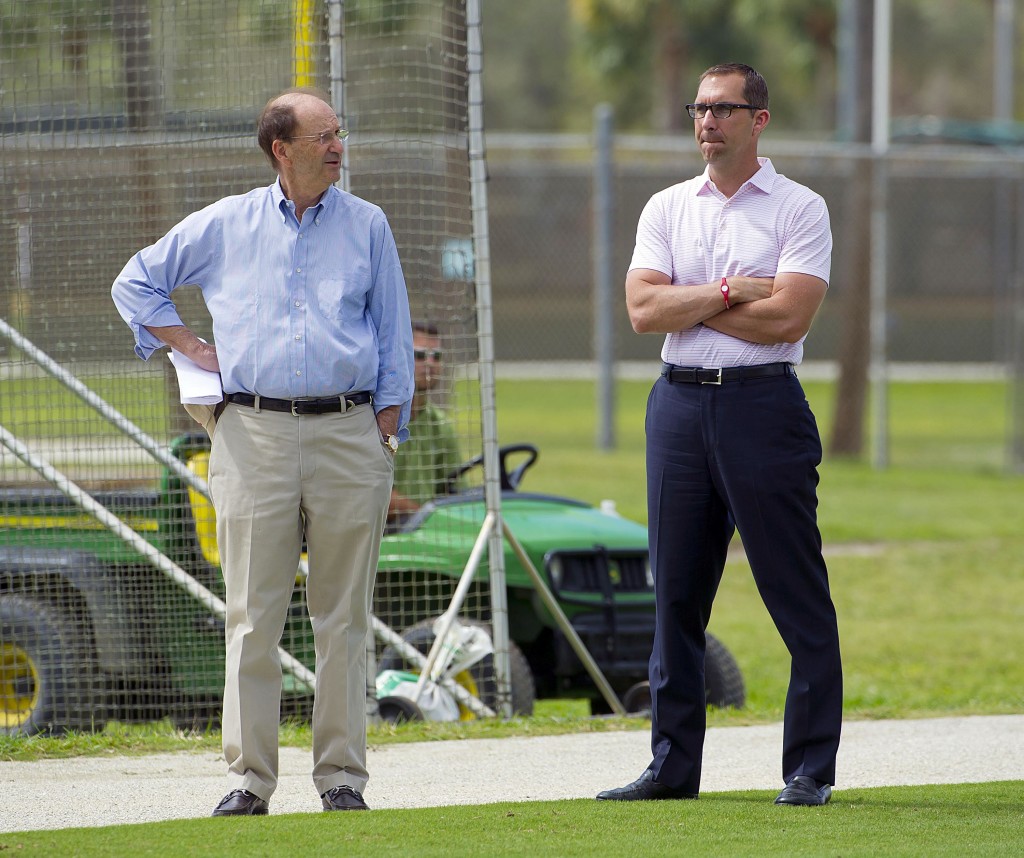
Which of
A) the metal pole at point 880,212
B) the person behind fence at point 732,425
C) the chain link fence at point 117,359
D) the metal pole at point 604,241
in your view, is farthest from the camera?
the metal pole at point 604,241

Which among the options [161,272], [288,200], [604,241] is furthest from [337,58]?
[604,241]

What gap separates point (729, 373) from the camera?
4.48 metres

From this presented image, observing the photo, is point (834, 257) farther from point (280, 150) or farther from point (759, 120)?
point (280, 150)

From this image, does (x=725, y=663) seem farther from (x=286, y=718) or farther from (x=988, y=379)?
(x=988, y=379)

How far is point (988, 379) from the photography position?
2712 centimetres

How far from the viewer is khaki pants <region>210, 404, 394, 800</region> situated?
4.36m

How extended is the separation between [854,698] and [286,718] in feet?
9.20

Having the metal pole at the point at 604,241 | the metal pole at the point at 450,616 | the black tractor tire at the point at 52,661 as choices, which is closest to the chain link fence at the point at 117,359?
the black tractor tire at the point at 52,661

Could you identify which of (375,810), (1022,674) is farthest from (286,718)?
(1022,674)

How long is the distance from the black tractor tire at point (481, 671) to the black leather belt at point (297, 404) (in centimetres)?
227

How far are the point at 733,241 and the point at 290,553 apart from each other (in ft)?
5.12

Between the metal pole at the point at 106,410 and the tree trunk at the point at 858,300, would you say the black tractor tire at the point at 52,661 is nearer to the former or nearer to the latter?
the metal pole at the point at 106,410

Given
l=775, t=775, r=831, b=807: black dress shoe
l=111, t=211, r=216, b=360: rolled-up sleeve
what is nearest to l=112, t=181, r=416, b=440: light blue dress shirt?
l=111, t=211, r=216, b=360: rolled-up sleeve

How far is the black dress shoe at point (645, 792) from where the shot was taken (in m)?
4.67
